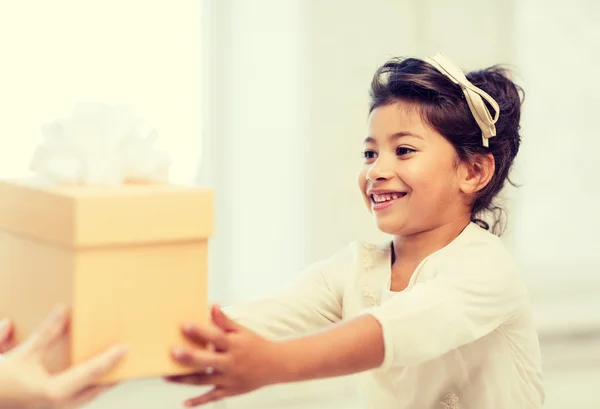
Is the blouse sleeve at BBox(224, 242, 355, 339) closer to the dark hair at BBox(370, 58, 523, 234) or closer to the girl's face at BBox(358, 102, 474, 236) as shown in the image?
the girl's face at BBox(358, 102, 474, 236)

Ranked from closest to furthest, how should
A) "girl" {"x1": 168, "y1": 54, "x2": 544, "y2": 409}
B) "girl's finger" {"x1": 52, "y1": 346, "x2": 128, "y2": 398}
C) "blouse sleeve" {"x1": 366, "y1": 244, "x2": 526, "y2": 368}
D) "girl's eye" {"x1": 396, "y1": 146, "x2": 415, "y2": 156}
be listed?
"girl's finger" {"x1": 52, "y1": 346, "x2": 128, "y2": 398}, "blouse sleeve" {"x1": 366, "y1": 244, "x2": 526, "y2": 368}, "girl" {"x1": 168, "y1": 54, "x2": 544, "y2": 409}, "girl's eye" {"x1": 396, "y1": 146, "x2": 415, "y2": 156}

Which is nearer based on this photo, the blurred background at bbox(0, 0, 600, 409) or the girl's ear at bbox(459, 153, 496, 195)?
the girl's ear at bbox(459, 153, 496, 195)

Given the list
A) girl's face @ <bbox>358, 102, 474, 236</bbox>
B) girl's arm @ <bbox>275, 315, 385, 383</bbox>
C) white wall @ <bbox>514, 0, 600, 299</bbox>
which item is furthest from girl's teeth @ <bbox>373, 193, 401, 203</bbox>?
white wall @ <bbox>514, 0, 600, 299</bbox>

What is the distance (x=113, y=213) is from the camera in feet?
3.56

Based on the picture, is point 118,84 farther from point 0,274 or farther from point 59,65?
point 0,274

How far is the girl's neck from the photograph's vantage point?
62.1 inches

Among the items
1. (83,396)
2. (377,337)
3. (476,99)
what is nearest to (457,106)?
(476,99)

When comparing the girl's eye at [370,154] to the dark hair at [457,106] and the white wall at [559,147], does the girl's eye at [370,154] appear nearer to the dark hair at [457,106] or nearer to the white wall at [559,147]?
the dark hair at [457,106]

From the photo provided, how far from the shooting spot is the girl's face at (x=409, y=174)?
1525mm

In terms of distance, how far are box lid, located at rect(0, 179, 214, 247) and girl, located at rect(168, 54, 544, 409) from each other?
12.5 inches

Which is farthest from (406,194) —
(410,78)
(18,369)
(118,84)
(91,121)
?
(118,84)

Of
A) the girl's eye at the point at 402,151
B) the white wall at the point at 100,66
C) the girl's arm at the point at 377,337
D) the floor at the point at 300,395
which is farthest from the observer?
the floor at the point at 300,395

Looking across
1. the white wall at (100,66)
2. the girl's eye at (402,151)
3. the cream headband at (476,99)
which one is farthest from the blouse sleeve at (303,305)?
the white wall at (100,66)

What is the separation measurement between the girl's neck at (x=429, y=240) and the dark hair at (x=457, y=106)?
7cm
